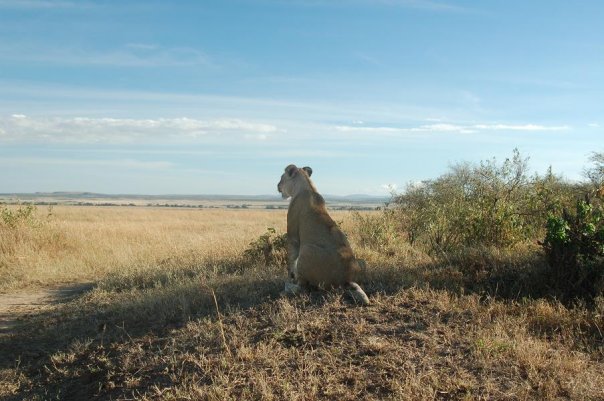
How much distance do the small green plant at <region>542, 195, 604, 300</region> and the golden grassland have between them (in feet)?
1.84

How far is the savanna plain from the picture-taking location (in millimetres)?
5047

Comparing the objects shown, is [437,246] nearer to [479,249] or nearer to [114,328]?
[479,249]

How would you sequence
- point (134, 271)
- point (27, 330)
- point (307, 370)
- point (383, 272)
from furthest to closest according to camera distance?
point (134, 271) < point (383, 272) < point (27, 330) < point (307, 370)

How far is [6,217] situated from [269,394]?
516 inches

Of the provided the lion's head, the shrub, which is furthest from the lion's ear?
the shrub

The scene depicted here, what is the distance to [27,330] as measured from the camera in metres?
7.71

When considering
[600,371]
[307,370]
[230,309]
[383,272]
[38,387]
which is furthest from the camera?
[383,272]

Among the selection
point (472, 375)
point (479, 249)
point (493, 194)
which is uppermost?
point (493, 194)

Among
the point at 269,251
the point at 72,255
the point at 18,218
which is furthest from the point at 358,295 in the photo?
the point at 18,218

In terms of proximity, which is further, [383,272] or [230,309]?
[383,272]

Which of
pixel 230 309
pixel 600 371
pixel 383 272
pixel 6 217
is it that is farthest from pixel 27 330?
pixel 6 217

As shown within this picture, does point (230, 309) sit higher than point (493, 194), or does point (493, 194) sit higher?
point (493, 194)

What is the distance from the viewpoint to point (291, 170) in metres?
7.89

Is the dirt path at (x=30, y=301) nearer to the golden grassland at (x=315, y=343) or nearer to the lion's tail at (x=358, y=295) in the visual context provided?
the golden grassland at (x=315, y=343)
